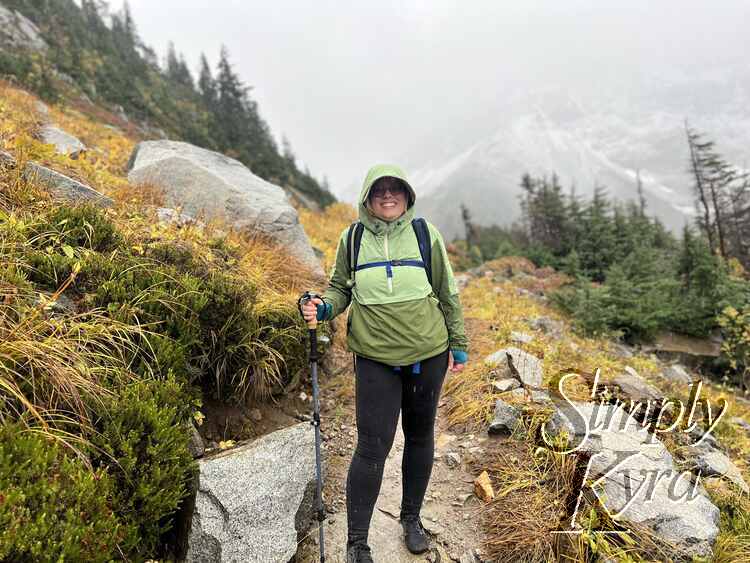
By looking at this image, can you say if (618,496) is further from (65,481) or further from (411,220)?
(65,481)

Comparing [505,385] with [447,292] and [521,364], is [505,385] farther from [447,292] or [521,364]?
[447,292]

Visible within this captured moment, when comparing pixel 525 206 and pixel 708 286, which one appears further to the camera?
pixel 525 206

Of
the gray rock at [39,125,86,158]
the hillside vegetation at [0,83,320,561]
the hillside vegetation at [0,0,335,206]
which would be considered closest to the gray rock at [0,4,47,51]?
the hillside vegetation at [0,0,335,206]

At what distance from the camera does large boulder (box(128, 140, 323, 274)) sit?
6770 millimetres

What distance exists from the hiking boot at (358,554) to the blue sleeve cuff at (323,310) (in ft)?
4.80

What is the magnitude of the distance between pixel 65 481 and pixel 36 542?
334mm

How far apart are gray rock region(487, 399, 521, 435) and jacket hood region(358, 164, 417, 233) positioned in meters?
2.48

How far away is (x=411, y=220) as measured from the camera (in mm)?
2688

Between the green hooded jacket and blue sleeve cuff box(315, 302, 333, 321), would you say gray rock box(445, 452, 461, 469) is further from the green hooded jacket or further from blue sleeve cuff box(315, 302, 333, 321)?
blue sleeve cuff box(315, 302, 333, 321)

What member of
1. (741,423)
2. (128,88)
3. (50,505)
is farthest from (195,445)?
(128,88)

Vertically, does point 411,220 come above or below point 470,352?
above

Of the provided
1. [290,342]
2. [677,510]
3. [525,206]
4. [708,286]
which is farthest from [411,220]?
[525,206]

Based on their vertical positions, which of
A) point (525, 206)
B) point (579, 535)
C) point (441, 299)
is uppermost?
point (525, 206)

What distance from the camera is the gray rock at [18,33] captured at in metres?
18.9
